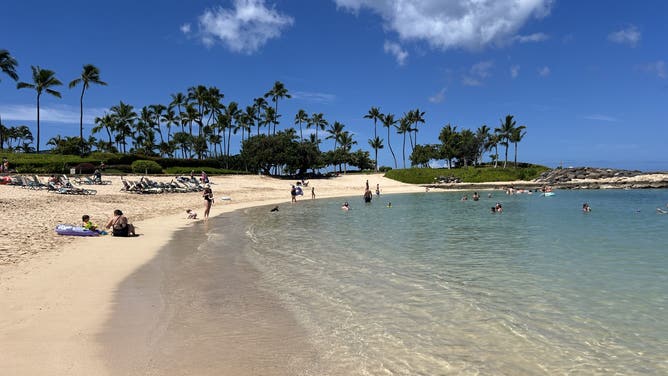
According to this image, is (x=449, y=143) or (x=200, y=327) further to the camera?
(x=449, y=143)

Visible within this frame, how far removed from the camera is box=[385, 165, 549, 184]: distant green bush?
267 ft

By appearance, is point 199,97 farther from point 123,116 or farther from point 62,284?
point 62,284

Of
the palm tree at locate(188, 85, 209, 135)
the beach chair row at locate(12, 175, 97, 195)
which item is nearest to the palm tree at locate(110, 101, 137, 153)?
the palm tree at locate(188, 85, 209, 135)

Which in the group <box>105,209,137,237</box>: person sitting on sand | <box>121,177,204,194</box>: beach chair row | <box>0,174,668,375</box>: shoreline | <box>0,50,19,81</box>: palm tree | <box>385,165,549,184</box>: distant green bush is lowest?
<box>0,174,668,375</box>: shoreline

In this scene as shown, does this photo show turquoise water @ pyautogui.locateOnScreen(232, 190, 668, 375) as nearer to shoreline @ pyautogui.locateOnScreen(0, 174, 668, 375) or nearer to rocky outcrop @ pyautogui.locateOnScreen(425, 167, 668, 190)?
shoreline @ pyautogui.locateOnScreen(0, 174, 668, 375)

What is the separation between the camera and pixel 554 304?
347 inches

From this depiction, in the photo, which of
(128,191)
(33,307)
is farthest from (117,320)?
(128,191)

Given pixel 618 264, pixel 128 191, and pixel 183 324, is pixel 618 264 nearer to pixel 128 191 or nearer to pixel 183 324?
pixel 183 324

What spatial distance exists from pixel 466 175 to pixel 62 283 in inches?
3179

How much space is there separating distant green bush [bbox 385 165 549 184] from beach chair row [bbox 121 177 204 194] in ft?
156

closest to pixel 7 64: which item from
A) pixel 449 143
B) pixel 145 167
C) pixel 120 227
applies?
pixel 145 167

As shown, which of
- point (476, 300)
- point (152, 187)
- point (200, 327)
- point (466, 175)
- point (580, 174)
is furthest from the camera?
point (466, 175)

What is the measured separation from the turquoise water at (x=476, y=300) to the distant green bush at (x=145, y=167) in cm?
4419

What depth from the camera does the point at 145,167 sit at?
5769 cm
